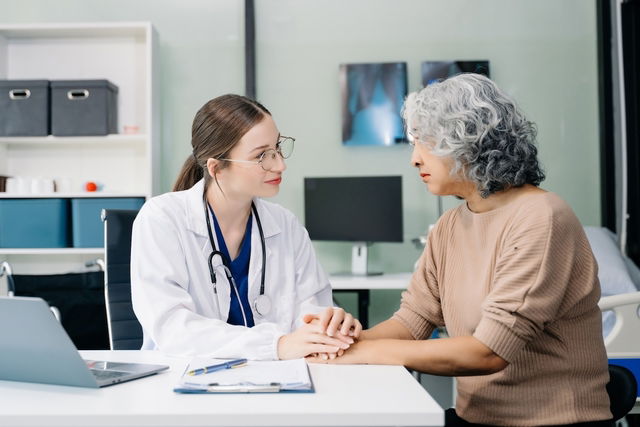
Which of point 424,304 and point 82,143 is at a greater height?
point 82,143

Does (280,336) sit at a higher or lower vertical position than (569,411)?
higher

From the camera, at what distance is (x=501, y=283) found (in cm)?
125

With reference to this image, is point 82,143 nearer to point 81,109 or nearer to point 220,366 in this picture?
point 81,109

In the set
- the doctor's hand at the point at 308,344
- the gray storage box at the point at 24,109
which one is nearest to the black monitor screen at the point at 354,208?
the gray storage box at the point at 24,109

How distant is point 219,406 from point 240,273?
811mm

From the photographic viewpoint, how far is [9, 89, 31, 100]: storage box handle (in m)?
3.37

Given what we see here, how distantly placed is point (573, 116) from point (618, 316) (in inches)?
63.9

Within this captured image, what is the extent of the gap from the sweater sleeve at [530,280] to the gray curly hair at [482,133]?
135 millimetres

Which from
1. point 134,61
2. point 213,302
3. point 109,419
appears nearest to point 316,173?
point 134,61

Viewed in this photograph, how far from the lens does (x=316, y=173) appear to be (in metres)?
3.69

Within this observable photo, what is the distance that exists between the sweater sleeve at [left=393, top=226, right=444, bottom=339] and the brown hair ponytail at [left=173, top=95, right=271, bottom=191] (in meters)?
0.57

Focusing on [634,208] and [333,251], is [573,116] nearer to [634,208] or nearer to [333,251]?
[634,208]

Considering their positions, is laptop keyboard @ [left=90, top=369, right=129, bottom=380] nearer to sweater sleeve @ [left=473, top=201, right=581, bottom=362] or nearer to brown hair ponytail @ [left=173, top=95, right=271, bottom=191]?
sweater sleeve @ [left=473, top=201, right=581, bottom=362]

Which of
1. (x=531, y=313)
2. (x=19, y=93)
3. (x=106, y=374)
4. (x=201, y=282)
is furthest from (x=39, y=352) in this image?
(x=19, y=93)
